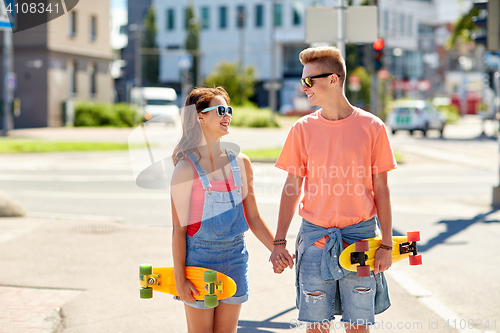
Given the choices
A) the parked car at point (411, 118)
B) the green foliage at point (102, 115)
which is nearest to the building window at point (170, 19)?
the green foliage at point (102, 115)

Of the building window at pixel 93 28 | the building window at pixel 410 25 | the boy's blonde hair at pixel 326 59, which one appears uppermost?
the building window at pixel 410 25

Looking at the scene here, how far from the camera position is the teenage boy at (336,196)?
339cm

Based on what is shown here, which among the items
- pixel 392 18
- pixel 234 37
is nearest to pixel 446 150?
pixel 234 37

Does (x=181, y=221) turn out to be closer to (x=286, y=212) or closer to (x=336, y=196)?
(x=286, y=212)

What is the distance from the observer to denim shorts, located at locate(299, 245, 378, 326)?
3.41 meters

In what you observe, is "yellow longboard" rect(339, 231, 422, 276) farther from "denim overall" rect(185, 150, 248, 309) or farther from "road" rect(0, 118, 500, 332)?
"road" rect(0, 118, 500, 332)

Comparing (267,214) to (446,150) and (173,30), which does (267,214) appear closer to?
(446,150)

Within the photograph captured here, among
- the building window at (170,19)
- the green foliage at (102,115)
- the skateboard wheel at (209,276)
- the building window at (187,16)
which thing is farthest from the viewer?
the building window at (170,19)

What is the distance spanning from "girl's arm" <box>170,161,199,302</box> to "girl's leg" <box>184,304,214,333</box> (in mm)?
89

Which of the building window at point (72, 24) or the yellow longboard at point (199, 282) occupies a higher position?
the building window at point (72, 24)

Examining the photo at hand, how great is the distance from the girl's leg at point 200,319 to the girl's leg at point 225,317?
3 centimetres

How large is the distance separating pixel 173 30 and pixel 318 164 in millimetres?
73231

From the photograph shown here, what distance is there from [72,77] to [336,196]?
1638 inches

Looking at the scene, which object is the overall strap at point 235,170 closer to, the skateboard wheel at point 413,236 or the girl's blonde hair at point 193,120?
the girl's blonde hair at point 193,120
